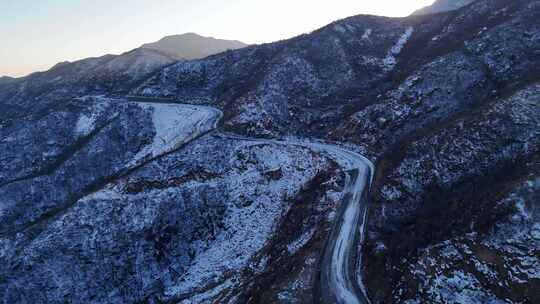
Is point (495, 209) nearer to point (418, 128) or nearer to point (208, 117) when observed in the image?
point (418, 128)

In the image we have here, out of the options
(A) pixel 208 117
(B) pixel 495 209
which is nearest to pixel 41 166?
(A) pixel 208 117

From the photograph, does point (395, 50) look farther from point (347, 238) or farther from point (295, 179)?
point (347, 238)

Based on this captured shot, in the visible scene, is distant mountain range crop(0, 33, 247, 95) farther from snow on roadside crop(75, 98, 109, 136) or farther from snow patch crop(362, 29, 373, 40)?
snow patch crop(362, 29, 373, 40)

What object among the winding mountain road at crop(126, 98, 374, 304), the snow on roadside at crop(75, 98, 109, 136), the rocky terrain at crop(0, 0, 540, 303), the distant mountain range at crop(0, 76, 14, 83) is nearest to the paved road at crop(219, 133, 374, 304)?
the winding mountain road at crop(126, 98, 374, 304)

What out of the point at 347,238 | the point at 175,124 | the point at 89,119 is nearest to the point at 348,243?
the point at 347,238

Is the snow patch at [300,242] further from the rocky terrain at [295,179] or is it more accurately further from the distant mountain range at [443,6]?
the distant mountain range at [443,6]
